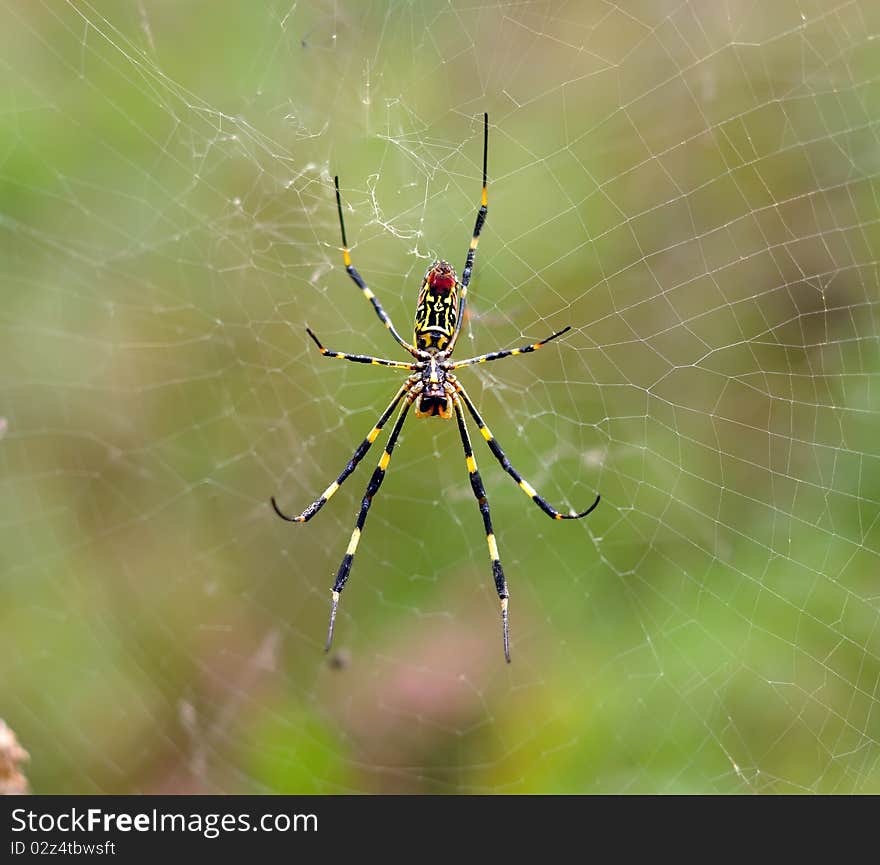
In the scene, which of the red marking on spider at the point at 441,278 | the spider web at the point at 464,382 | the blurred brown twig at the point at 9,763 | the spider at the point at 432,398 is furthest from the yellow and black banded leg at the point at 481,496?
the blurred brown twig at the point at 9,763

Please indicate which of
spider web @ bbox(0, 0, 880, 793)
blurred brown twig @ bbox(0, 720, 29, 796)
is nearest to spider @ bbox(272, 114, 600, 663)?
spider web @ bbox(0, 0, 880, 793)

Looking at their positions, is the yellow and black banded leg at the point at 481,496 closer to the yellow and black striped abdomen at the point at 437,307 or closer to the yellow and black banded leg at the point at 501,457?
the yellow and black banded leg at the point at 501,457

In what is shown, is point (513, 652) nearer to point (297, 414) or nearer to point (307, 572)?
point (307, 572)

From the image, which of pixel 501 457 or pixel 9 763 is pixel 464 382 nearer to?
pixel 501 457

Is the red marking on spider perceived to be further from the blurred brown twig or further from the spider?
the blurred brown twig

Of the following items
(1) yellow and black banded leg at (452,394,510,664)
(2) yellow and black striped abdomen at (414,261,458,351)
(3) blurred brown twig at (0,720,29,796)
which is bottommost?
(3) blurred brown twig at (0,720,29,796)

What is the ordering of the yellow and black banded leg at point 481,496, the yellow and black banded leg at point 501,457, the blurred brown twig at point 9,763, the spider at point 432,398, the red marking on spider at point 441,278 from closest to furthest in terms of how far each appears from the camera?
the blurred brown twig at point 9,763
the red marking on spider at point 441,278
the spider at point 432,398
the yellow and black banded leg at point 481,496
the yellow and black banded leg at point 501,457
